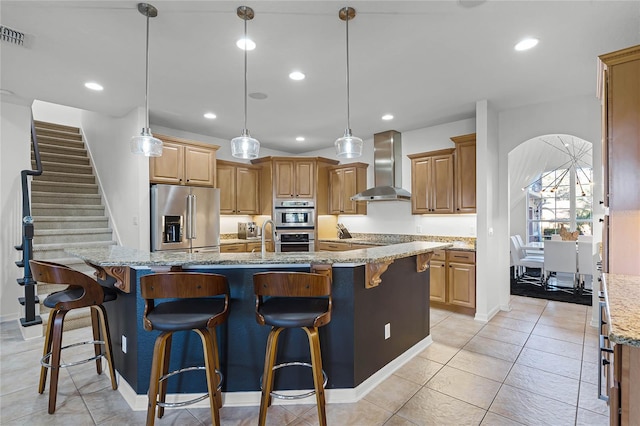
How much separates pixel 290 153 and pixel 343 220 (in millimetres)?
2002

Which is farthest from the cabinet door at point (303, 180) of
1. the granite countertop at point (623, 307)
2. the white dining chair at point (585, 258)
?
the white dining chair at point (585, 258)

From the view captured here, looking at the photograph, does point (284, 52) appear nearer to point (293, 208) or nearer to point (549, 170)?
point (293, 208)

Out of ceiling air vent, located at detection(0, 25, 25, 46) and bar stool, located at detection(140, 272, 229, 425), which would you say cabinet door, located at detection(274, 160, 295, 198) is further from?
bar stool, located at detection(140, 272, 229, 425)

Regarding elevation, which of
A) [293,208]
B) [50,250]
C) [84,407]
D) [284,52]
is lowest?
[84,407]

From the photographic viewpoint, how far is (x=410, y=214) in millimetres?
5402

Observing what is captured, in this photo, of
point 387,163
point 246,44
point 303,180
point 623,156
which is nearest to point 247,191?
point 303,180

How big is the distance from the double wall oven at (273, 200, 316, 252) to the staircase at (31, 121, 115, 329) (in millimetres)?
2645

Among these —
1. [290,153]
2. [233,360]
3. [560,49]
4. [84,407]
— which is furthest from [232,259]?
[290,153]

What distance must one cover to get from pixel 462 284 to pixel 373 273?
2544 mm

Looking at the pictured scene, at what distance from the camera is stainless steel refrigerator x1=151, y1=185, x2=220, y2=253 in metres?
Result: 4.25

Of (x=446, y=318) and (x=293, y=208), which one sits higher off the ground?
(x=293, y=208)

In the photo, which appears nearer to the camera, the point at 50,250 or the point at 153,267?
the point at 153,267

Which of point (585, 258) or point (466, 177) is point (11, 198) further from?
point (585, 258)

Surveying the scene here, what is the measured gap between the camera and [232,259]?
204cm
